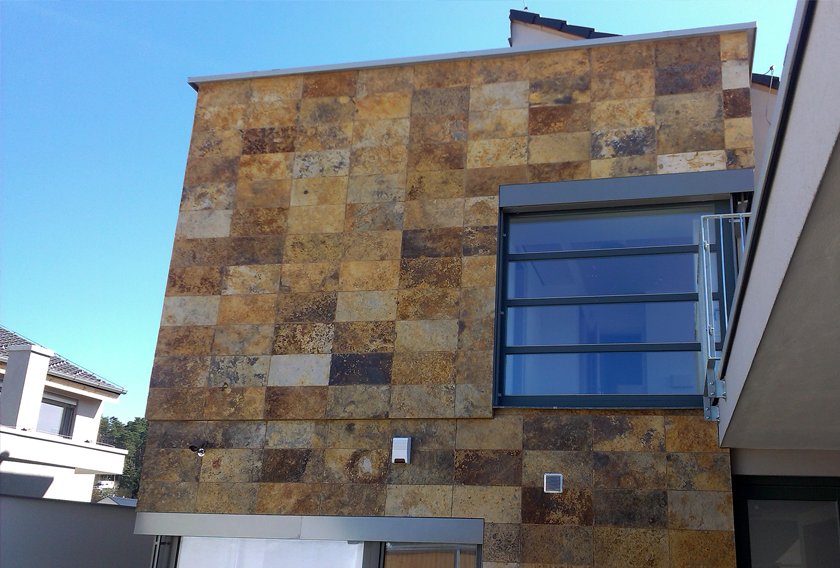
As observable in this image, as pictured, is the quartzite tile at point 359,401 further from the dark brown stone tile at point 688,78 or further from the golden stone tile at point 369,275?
the dark brown stone tile at point 688,78

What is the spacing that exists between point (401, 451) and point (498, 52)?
373cm

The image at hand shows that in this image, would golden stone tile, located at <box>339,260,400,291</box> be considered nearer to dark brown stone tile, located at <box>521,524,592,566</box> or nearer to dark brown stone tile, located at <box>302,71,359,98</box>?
dark brown stone tile, located at <box>302,71,359,98</box>

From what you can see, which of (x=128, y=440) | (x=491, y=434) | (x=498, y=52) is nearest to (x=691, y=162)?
(x=498, y=52)

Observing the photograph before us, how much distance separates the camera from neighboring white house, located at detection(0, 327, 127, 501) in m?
14.5

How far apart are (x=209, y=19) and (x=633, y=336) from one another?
6.61 meters

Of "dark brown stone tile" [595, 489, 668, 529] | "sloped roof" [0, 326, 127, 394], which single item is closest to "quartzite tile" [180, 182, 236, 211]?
"dark brown stone tile" [595, 489, 668, 529]

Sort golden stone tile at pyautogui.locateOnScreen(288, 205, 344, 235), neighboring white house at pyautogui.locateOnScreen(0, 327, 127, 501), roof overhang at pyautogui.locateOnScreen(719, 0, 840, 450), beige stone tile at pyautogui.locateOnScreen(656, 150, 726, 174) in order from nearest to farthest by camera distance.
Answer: roof overhang at pyautogui.locateOnScreen(719, 0, 840, 450) < beige stone tile at pyautogui.locateOnScreen(656, 150, 726, 174) < golden stone tile at pyautogui.locateOnScreen(288, 205, 344, 235) < neighboring white house at pyautogui.locateOnScreen(0, 327, 127, 501)

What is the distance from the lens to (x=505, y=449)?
6250 millimetres

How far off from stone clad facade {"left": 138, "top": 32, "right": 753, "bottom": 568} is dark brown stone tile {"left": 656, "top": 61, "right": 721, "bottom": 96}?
0.01 metres

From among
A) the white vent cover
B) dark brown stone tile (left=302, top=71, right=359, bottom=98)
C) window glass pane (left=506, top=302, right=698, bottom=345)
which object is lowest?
the white vent cover

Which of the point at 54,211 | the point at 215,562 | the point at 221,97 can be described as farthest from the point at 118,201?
the point at 215,562

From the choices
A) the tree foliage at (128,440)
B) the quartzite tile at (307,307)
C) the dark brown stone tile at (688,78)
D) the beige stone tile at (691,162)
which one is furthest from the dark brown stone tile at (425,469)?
the tree foliage at (128,440)

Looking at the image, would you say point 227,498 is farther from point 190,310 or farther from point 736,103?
point 736,103

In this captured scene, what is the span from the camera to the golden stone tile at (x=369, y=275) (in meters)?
6.91
